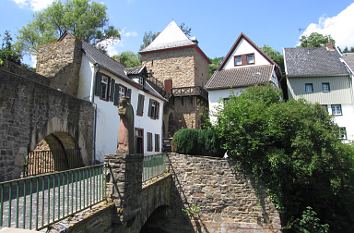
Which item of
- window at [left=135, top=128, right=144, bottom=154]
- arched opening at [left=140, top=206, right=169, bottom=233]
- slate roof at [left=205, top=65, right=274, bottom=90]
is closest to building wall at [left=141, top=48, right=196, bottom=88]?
slate roof at [left=205, top=65, right=274, bottom=90]

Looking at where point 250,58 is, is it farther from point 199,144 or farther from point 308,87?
point 199,144

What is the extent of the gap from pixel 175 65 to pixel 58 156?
19.0 meters

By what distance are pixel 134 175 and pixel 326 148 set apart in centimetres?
958

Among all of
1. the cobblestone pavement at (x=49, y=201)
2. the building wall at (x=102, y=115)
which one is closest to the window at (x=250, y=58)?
the building wall at (x=102, y=115)

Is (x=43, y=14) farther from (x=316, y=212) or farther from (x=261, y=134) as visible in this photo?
(x=316, y=212)

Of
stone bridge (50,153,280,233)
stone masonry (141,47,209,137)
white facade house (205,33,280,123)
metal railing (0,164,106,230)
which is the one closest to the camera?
metal railing (0,164,106,230)

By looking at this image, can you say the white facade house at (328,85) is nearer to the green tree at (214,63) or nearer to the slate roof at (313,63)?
the slate roof at (313,63)

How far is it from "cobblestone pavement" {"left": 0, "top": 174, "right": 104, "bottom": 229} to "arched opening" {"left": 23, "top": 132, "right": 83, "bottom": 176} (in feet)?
24.7

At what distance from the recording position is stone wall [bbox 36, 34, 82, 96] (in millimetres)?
16484

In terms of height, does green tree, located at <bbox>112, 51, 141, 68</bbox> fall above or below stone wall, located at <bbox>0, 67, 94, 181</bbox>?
above

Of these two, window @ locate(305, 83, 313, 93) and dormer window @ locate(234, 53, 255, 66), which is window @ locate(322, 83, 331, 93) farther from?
dormer window @ locate(234, 53, 255, 66)

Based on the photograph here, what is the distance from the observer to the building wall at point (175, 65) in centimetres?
3095

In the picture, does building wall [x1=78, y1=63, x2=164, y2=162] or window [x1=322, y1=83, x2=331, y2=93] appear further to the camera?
window [x1=322, y1=83, x2=331, y2=93]

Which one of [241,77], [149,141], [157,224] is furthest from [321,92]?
[157,224]
